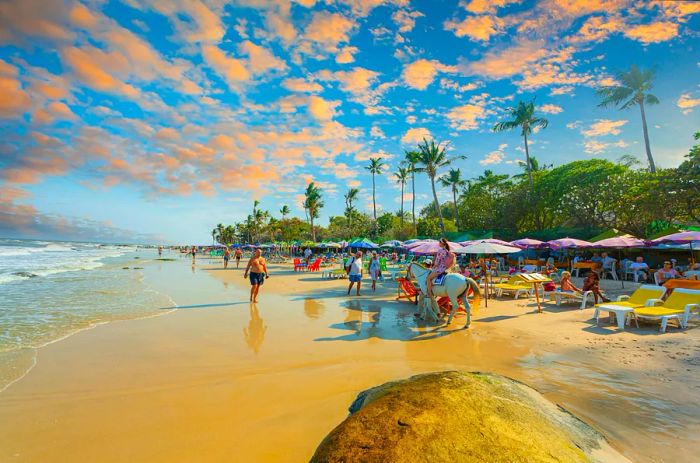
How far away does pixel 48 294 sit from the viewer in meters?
11.7

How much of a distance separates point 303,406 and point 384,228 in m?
53.3

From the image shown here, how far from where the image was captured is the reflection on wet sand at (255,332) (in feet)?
19.3

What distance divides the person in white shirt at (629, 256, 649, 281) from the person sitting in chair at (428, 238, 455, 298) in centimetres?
1399

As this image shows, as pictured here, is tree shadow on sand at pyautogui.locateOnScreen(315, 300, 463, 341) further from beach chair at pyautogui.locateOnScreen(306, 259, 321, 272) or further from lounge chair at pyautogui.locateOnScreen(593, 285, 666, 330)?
beach chair at pyautogui.locateOnScreen(306, 259, 321, 272)

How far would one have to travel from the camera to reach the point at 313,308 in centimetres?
953

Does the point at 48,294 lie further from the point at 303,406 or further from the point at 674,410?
the point at 674,410

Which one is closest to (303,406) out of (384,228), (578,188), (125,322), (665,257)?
(125,322)

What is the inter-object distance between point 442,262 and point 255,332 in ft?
14.9

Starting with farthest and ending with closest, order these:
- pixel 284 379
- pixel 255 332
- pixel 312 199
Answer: pixel 312 199 < pixel 255 332 < pixel 284 379

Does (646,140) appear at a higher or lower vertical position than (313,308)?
higher

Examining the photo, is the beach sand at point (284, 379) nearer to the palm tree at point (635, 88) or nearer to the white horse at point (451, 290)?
the white horse at point (451, 290)

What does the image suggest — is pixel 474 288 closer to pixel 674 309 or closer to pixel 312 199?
pixel 674 309

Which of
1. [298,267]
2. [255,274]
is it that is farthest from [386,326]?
[298,267]

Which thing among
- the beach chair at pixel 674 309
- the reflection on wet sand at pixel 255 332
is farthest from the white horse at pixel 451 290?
the reflection on wet sand at pixel 255 332
